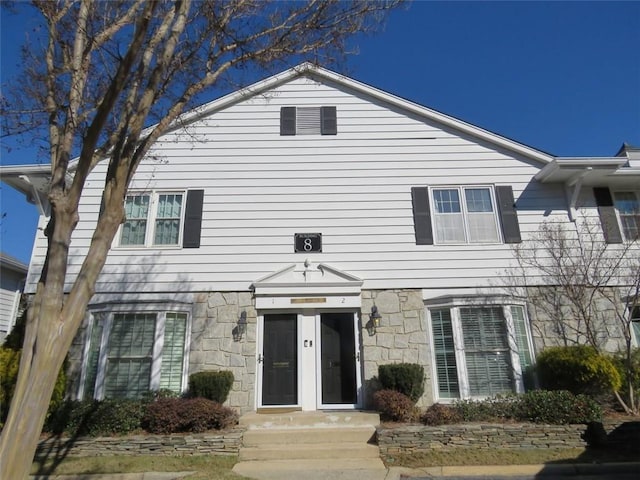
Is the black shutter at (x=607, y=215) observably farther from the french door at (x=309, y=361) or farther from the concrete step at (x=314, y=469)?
the concrete step at (x=314, y=469)

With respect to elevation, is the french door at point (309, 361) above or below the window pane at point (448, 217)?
below

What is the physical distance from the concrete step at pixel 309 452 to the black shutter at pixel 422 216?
441 cm

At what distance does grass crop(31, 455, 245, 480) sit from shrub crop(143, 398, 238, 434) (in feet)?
1.79

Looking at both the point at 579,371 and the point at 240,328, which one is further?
the point at 240,328

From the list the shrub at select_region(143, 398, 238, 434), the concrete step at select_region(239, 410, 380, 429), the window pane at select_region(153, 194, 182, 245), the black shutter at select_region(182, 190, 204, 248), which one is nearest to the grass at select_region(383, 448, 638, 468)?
the concrete step at select_region(239, 410, 380, 429)

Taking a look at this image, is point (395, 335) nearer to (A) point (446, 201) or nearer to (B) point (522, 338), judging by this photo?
(B) point (522, 338)

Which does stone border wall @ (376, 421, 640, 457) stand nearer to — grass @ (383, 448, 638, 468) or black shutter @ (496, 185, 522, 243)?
grass @ (383, 448, 638, 468)

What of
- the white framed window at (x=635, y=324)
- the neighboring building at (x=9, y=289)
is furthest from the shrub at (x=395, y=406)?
the neighboring building at (x=9, y=289)

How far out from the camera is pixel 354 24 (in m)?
6.43

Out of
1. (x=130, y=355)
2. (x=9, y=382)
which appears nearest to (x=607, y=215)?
(x=130, y=355)

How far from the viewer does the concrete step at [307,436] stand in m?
6.92

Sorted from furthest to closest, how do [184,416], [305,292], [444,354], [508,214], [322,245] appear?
[508,214], [322,245], [305,292], [444,354], [184,416]

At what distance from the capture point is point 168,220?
9234 millimetres

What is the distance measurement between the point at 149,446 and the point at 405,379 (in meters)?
4.59
